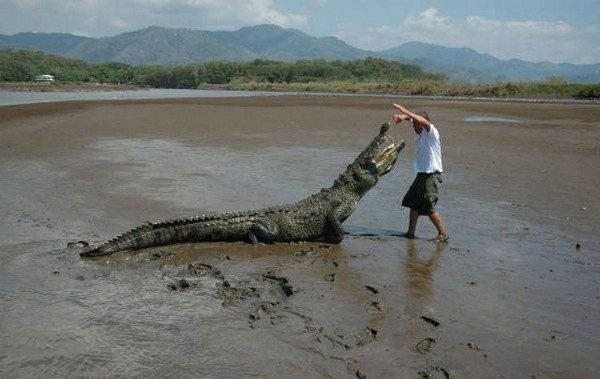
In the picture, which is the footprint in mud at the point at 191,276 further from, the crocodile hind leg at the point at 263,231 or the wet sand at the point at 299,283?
the crocodile hind leg at the point at 263,231

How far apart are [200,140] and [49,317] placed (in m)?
14.6

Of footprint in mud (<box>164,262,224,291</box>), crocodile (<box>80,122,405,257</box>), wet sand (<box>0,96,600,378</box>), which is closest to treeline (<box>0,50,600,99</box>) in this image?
wet sand (<box>0,96,600,378</box>)

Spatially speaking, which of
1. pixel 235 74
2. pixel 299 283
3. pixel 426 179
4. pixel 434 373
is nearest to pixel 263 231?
pixel 299 283

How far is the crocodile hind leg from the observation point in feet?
24.9

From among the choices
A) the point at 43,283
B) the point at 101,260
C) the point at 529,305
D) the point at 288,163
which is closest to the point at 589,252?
the point at 529,305

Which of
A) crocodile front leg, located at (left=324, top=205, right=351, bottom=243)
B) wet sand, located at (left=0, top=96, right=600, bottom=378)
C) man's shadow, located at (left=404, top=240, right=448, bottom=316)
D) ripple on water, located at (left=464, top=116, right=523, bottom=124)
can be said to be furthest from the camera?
ripple on water, located at (left=464, top=116, right=523, bottom=124)

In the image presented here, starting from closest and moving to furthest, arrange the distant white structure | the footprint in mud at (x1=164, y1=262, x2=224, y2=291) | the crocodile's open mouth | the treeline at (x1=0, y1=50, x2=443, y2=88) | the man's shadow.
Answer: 1. the man's shadow
2. the footprint in mud at (x1=164, y1=262, x2=224, y2=291)
3. the crocodile's open mouth
4. the distant white structure
5. the treeline at (x1=0, y1=50, x2=443, y2=88)

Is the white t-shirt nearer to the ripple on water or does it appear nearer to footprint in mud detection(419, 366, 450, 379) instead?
footprint in mud detection(419, 366, 450, 379)

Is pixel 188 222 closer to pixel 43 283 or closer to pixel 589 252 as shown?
pixel 43 283

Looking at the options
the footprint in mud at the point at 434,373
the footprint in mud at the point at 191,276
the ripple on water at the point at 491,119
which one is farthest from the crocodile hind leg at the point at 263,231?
the ripple on water at the point at 491,119

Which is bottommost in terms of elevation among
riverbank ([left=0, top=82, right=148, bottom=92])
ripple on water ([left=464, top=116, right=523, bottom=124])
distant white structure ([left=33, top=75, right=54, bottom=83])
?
riverbank ([left=0, top=82, right=148, bottom=92])

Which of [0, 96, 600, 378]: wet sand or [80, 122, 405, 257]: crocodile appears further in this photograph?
[80, 122, 405, 257]: crocodile

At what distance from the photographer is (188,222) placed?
24.4ft

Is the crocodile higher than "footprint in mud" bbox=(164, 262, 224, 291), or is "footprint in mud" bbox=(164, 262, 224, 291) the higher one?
the crocodile
